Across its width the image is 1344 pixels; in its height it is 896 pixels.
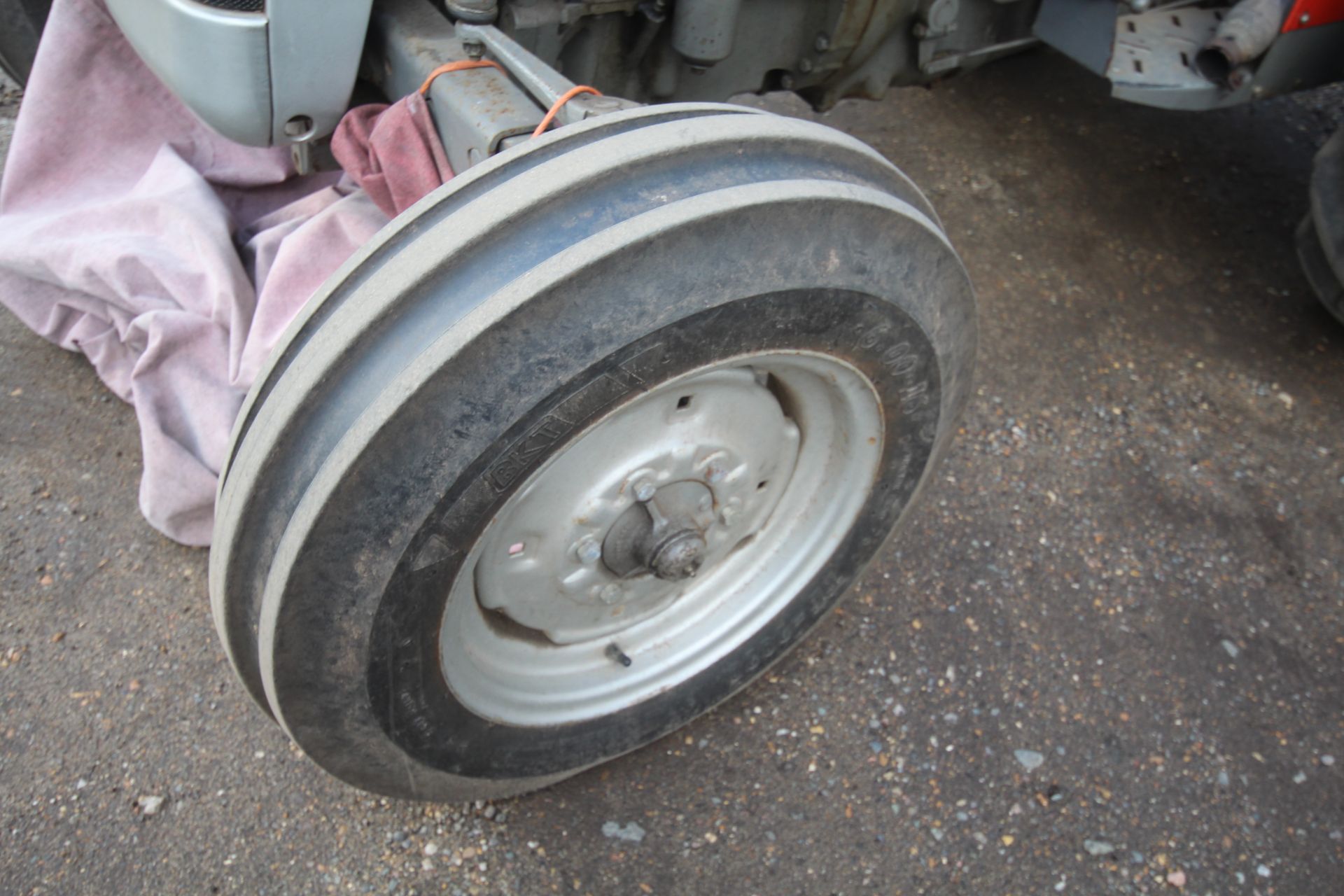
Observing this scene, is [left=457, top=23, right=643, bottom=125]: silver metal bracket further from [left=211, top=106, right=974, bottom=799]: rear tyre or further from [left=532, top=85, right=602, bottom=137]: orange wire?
[left=211, top=106, right=974, bottom=799]: rear tyre

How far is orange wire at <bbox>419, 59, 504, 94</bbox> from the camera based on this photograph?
153cm

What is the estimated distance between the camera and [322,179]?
2.32 meters

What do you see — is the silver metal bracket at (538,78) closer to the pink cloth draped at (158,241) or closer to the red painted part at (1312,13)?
the pink cloth draped at (158,241)

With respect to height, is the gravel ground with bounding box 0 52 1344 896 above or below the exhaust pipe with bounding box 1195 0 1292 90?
below

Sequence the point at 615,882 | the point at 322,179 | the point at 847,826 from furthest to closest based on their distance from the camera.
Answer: the point at 322,179 < the point at 847,826 < the point at 615,882

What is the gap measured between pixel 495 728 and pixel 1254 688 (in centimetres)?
154

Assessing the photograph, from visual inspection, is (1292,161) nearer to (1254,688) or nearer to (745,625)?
(1254,688)

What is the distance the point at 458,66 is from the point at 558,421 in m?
0.75

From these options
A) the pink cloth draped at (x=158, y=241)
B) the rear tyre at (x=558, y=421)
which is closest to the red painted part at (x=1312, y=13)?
the rear tyre at (x=558, y=421)

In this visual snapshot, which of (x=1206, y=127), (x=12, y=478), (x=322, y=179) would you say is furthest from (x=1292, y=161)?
(x=12, y=478)

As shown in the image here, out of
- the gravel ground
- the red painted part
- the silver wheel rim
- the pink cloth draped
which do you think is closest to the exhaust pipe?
the red painted part

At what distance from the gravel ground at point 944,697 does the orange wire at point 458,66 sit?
1.07 metres

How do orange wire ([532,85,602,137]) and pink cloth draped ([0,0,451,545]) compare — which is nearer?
orange wire ([532,85,602,137])

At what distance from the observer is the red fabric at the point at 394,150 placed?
1604mm
